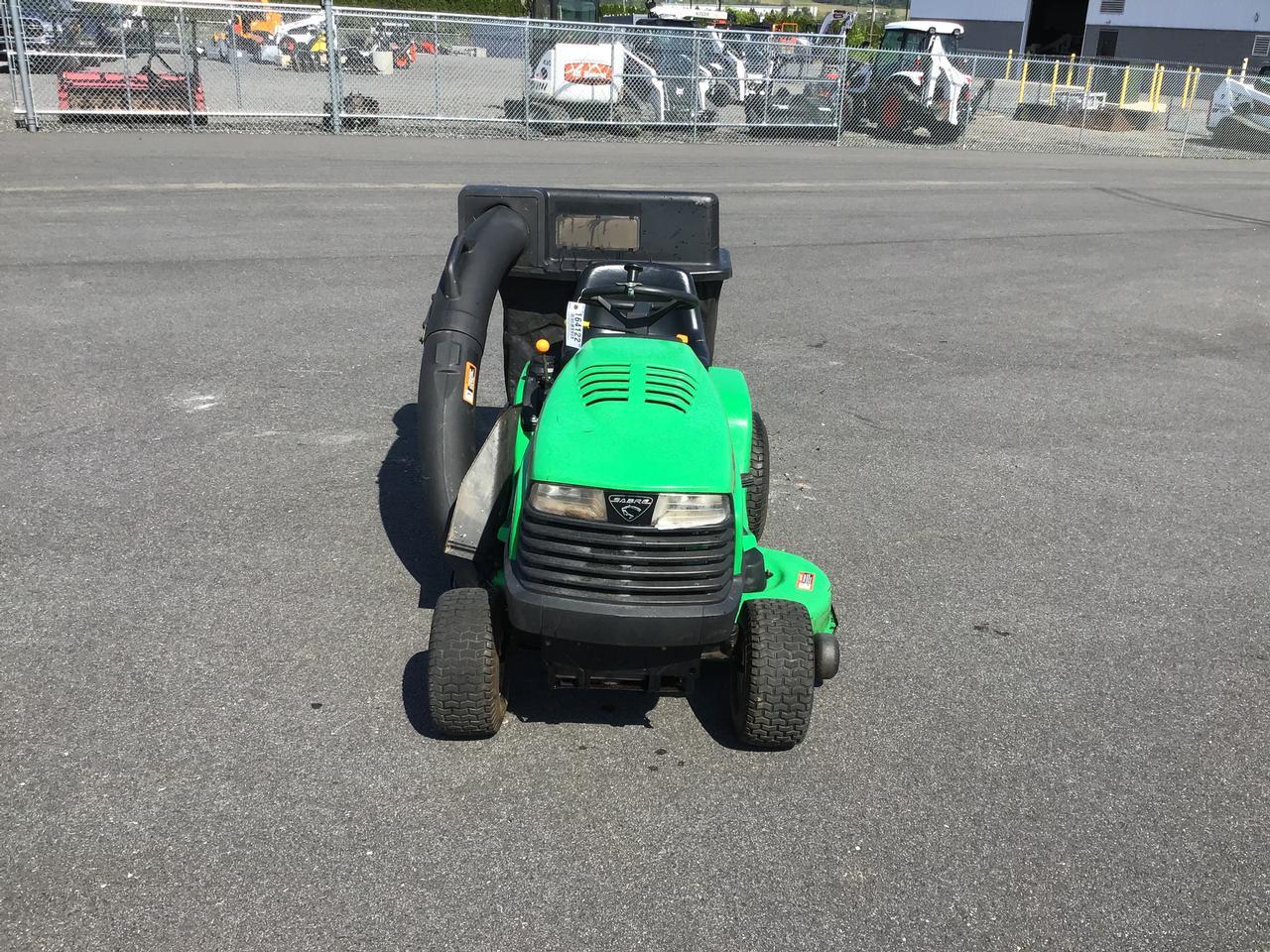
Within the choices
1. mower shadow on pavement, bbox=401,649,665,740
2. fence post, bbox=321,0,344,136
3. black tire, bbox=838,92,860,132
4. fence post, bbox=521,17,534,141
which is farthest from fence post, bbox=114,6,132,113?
mower shadow on pavement, bbox=401,649,665,740

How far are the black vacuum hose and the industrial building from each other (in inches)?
2105

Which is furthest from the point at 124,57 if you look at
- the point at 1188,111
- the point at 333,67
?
the point at 1188,111

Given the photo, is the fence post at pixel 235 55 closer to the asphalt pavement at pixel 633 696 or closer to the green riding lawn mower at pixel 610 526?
the asphalt pavement at pixel 633 696

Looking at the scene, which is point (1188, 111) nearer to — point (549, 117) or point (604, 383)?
point (549, 117)

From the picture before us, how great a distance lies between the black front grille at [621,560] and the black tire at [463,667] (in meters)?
0.30

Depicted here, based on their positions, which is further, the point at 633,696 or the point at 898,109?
the point at 898,109

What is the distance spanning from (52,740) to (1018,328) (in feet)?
29.9

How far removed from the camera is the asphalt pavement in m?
3.58

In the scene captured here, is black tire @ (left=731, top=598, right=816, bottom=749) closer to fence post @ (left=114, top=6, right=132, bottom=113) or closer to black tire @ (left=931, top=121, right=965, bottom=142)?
fence post @ (left=114, top=6, right=132, bottom=113)

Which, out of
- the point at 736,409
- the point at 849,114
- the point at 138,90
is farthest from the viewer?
the point at 849,114

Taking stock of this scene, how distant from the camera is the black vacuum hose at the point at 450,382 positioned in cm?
499

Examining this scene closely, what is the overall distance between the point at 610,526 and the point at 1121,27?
196ft

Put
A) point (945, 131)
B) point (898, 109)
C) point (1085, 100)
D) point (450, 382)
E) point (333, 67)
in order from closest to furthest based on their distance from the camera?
1. point (450, 382)
2. point (333, 67)
3. point (898, 109)
4. point (945, 131)
5. point (1085, 100)

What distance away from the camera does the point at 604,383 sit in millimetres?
4258
